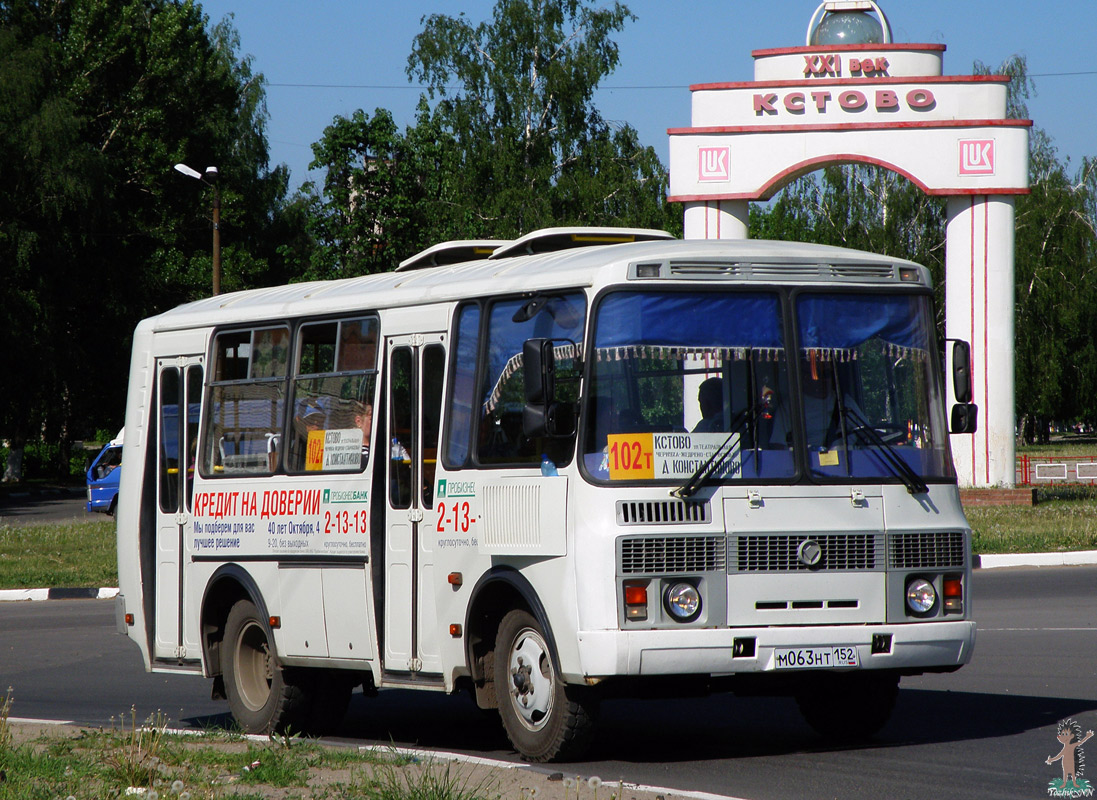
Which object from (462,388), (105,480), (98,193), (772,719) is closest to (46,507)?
(105,480)

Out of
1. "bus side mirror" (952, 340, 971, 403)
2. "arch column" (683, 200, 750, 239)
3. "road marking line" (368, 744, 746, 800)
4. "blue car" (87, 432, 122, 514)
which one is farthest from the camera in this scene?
"blue car" (87, 432, 122, 514)

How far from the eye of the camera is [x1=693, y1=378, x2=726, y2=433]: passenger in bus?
802 cm

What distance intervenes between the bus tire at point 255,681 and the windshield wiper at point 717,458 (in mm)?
3346

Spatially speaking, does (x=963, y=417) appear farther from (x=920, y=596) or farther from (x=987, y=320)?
(x=987, y=320)

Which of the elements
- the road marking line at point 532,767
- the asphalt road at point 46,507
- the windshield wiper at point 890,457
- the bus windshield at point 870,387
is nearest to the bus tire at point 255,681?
the road marking line at point 532,767

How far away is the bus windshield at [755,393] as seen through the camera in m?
7.91

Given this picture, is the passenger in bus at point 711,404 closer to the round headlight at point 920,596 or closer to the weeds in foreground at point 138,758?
the round headlight at point 920,596

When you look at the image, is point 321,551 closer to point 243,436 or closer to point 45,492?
point 243,436

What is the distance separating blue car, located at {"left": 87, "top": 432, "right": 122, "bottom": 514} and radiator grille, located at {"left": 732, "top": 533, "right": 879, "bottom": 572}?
1135 inches

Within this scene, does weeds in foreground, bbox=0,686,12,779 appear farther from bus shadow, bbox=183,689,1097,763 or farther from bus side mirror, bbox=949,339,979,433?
bus side mirror, bbox=949,339,979,433

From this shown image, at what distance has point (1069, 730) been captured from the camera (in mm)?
8828

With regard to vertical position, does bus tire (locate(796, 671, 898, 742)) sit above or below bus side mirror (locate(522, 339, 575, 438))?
below

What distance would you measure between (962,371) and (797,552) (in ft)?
5.03

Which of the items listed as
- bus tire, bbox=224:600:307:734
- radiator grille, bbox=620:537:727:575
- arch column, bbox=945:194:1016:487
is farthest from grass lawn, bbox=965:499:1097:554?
radiator grille, bbox=620:537:727:575
